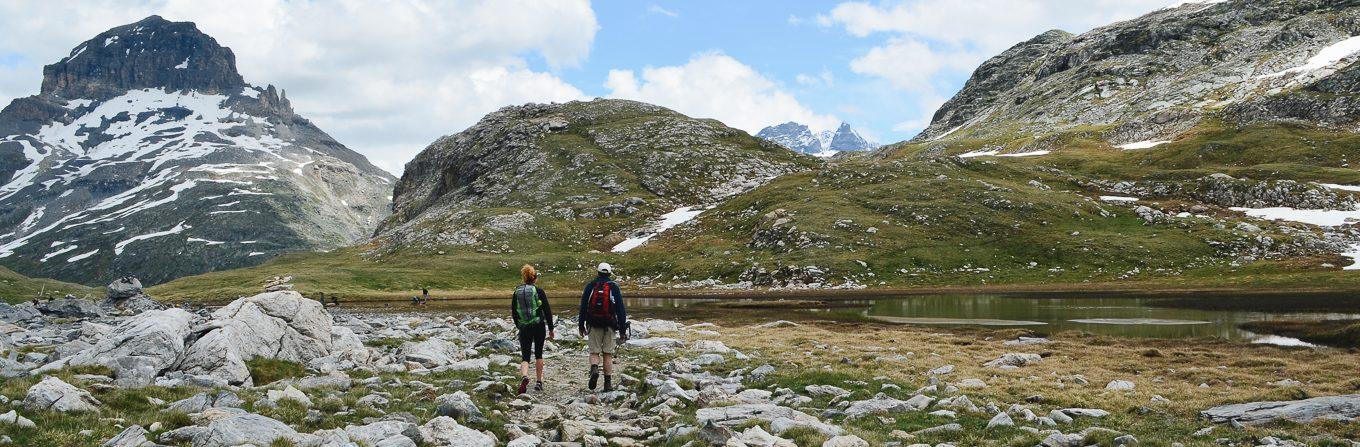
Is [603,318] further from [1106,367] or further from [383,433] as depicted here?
[1106,367]

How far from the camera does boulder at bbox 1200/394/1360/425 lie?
1370 cm

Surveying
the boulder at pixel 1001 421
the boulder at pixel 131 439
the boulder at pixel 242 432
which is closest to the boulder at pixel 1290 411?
the boulder at pixel 1001 421

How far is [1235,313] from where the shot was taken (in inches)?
1777

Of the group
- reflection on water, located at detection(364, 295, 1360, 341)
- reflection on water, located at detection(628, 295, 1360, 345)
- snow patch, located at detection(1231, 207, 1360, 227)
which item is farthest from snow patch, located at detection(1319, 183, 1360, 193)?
reflection on water, located at detection(628, 295, 1360, 345)

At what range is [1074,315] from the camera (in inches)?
1885

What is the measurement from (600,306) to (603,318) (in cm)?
38

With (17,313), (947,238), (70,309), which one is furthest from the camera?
(947,238)

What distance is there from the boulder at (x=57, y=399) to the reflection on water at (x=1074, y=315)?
4232cm

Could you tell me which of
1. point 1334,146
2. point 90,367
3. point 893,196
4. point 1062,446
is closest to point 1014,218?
point 893,196

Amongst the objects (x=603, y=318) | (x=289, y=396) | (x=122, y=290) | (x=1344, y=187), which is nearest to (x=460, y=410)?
(x=289, y=396)

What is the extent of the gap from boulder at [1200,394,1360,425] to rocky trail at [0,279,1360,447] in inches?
2.0

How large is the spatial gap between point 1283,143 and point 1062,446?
565 ft

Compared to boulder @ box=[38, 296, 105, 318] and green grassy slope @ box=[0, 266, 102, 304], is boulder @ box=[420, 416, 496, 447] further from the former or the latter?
green grassy slope @ box=[0, 266, 102, 304]

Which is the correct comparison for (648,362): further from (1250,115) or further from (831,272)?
(1250,115)
